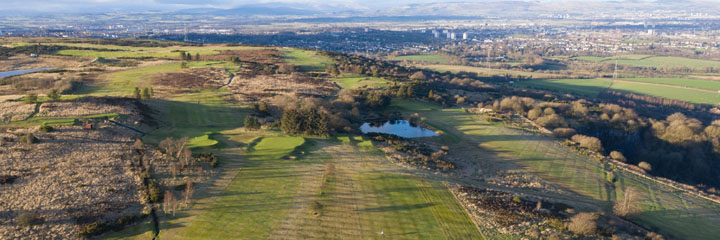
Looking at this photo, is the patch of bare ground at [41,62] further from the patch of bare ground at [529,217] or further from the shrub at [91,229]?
the patch of bare ground at [529,217]

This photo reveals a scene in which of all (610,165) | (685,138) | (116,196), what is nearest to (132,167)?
(116,196)

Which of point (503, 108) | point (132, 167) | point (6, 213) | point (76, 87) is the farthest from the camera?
point (503, 108)

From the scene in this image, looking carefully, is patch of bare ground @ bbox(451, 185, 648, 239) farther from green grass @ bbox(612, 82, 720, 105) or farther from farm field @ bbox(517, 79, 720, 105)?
green grass @ bbox(612, 82, 720, 105)

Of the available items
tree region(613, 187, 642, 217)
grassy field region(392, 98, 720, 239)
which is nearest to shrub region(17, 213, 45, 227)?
grassy field region(392, 98, 720, 239)

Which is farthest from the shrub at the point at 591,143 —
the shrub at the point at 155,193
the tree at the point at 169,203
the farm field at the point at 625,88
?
the farm field at the point at 625,88

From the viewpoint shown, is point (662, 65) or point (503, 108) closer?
point (503, 108)

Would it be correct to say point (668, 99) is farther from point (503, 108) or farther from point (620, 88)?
point (503, 108)

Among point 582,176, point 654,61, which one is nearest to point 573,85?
point 582,176

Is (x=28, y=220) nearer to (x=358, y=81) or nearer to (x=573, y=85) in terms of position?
(x=358, y=81)
